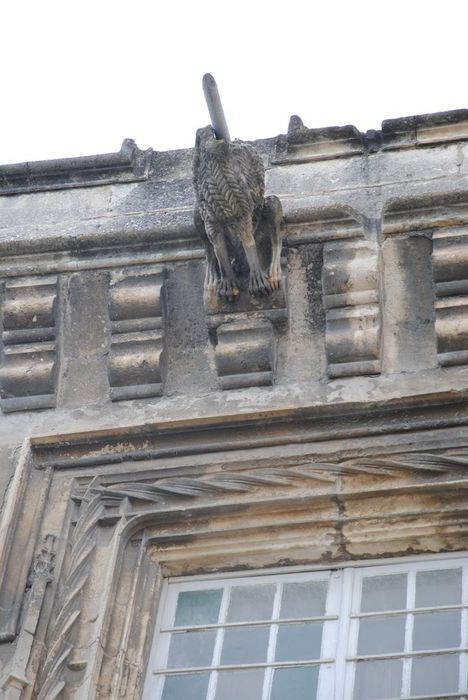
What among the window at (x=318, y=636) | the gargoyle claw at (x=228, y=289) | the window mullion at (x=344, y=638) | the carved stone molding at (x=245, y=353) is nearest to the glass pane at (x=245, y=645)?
the window at (x=318, y=636)

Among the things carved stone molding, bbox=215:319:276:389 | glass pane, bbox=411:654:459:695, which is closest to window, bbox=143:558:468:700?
glass pane, bbox=411:654:459:695

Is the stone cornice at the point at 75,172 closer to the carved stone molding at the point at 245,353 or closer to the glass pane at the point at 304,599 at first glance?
the carved stone molding at the point at 245,353

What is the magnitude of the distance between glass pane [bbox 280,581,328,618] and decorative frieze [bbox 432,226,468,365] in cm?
122

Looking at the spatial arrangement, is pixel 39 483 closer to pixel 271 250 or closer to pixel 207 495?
pixel 207 495

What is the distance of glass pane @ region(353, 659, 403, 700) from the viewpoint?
791 centimetres

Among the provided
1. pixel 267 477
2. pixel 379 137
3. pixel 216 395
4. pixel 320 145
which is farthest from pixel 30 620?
pixel 379 137

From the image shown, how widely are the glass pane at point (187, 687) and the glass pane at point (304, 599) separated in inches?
18.2

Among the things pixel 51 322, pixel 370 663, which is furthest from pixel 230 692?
pixel 51 322

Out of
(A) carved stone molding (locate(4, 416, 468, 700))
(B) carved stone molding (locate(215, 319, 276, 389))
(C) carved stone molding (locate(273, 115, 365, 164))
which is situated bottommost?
(A) carved stone molding (locate(4, 416, 468, 700))

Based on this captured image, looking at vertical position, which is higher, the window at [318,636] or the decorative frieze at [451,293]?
the decorative frieze at [451,293]

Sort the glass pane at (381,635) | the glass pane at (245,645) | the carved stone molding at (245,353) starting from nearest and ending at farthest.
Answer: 1. the glass pane at (381,635)
2. the glass pane at (245,645)
3. the carved stone molding at (245,353)

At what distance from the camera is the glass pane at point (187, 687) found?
26.7 ft

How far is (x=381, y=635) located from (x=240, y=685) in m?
0.63

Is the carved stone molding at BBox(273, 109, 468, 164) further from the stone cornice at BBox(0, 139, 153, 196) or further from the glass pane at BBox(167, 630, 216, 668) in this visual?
the glass pane at BBox(167, 630, 216, 668)
